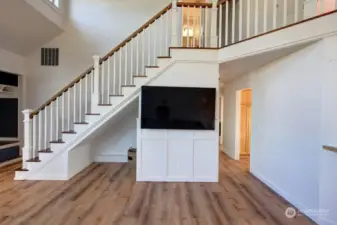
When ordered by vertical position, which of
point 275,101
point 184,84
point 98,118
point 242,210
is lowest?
point 242,210

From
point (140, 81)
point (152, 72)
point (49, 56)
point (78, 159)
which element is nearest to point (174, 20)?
point (152, 72)

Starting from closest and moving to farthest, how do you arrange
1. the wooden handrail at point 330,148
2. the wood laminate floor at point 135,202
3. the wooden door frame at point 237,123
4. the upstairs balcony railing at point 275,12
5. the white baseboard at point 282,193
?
the wooden handrail at point 330,148
the wood laminate floor at point 135,202
the upstairs balcony railing at point 275,12
the white baseboard at point 282,193
the wooden door frame at point 237,123

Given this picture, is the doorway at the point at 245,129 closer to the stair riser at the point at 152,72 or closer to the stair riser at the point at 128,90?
A: the stair riser at the point at 152,72

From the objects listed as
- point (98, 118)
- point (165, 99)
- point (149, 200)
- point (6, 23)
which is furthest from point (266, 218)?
point (6, 23)

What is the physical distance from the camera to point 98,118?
A: 5125 millimetres

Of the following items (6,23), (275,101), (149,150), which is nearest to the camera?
(275,101)

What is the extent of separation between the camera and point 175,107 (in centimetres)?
496

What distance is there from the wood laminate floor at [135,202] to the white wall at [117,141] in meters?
1.54

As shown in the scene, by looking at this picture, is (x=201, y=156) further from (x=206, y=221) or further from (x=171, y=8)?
(x=171, y=8)

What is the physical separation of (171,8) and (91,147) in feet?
12.7

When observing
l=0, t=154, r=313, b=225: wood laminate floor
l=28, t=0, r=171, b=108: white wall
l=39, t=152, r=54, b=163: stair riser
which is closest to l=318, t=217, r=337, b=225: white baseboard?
l=0, t=154, r=313, b=225: wood laminate floor

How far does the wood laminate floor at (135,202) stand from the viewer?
3.38 metres

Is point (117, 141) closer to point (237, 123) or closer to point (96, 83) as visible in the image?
point (96, 83)

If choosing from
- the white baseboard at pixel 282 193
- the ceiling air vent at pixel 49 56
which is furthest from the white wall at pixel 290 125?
the ceiling air vent at pixel 49 56
